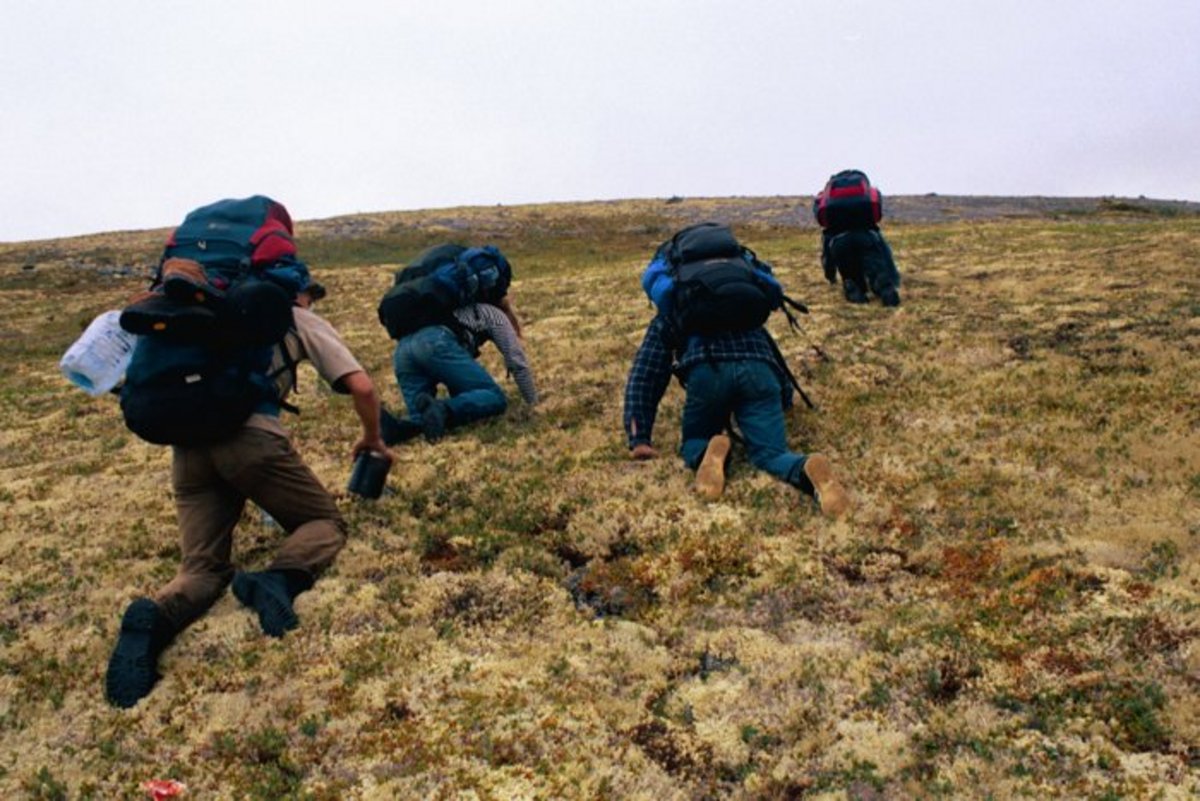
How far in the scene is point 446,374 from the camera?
37.3ft

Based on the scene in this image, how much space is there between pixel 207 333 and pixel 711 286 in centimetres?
474

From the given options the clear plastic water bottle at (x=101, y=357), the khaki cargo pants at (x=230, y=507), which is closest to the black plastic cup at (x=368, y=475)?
the khaki cargo pants at (x=230, y=507)

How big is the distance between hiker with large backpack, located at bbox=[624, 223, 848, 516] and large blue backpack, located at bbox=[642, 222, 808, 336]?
0.01 m

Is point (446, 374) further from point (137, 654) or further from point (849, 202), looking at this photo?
point (849, 202)

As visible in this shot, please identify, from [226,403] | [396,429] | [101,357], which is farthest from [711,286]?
[101,357]

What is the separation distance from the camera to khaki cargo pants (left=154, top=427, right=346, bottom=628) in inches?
264

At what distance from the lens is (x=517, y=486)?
9156mm

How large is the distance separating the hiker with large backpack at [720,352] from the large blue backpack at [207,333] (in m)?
3.96

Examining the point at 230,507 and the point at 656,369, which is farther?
the point at 656,369

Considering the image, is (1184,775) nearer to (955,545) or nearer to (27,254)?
(955,545)

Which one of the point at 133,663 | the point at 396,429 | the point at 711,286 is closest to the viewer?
A: the point at 133,663

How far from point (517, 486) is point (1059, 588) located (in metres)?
5.20

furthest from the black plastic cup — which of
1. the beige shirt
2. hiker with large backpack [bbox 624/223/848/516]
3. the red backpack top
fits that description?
the red backpack top

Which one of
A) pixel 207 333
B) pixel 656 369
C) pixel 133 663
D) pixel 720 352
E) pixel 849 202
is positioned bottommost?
pixel 133 663
